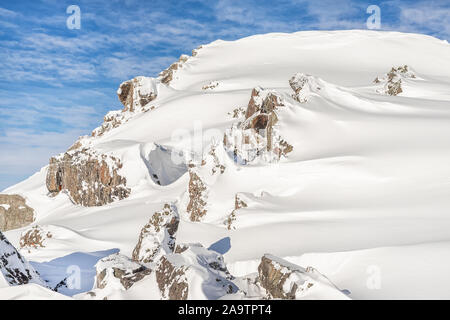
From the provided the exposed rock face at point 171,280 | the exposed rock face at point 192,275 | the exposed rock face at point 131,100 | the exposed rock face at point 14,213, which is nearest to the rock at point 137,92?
the exposed rock face at point 131,100

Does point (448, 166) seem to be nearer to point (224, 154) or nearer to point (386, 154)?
point (386, 154)

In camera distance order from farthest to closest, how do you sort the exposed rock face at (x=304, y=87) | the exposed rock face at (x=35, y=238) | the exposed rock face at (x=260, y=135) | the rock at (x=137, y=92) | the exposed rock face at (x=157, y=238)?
1. the rock at (x=137, y=92)
2. the exposed rock face at (x=304, y=87)
3. the exposed rock face at (x=260, y=135)
4. the exposed rock face at (x=35, y=238)
5. the exposed rock face at (x=157, y=238)

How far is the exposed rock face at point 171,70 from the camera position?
40906mm

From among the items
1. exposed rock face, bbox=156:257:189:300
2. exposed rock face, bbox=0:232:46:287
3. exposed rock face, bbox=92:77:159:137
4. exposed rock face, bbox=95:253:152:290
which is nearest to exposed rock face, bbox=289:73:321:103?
exposed rock face, bbox=95:253:152:290

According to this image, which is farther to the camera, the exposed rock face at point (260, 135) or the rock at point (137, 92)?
the rock at point (137, 92)

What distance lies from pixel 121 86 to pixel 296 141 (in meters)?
23.6

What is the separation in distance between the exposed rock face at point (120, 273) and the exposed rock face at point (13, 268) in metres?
1.51

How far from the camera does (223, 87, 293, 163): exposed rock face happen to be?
1582 centimetres

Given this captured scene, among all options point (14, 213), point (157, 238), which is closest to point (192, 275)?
point (157, 238)

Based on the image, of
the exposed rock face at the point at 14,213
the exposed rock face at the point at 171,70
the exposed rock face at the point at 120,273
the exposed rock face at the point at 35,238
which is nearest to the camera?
the exposed rock face at the point at 120,273

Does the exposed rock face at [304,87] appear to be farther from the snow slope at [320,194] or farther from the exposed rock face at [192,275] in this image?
the exposed rock face at [192,275]

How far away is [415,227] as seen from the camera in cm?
949

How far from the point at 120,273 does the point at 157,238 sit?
2.72 meters

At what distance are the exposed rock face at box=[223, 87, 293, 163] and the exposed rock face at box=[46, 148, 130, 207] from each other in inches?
269
